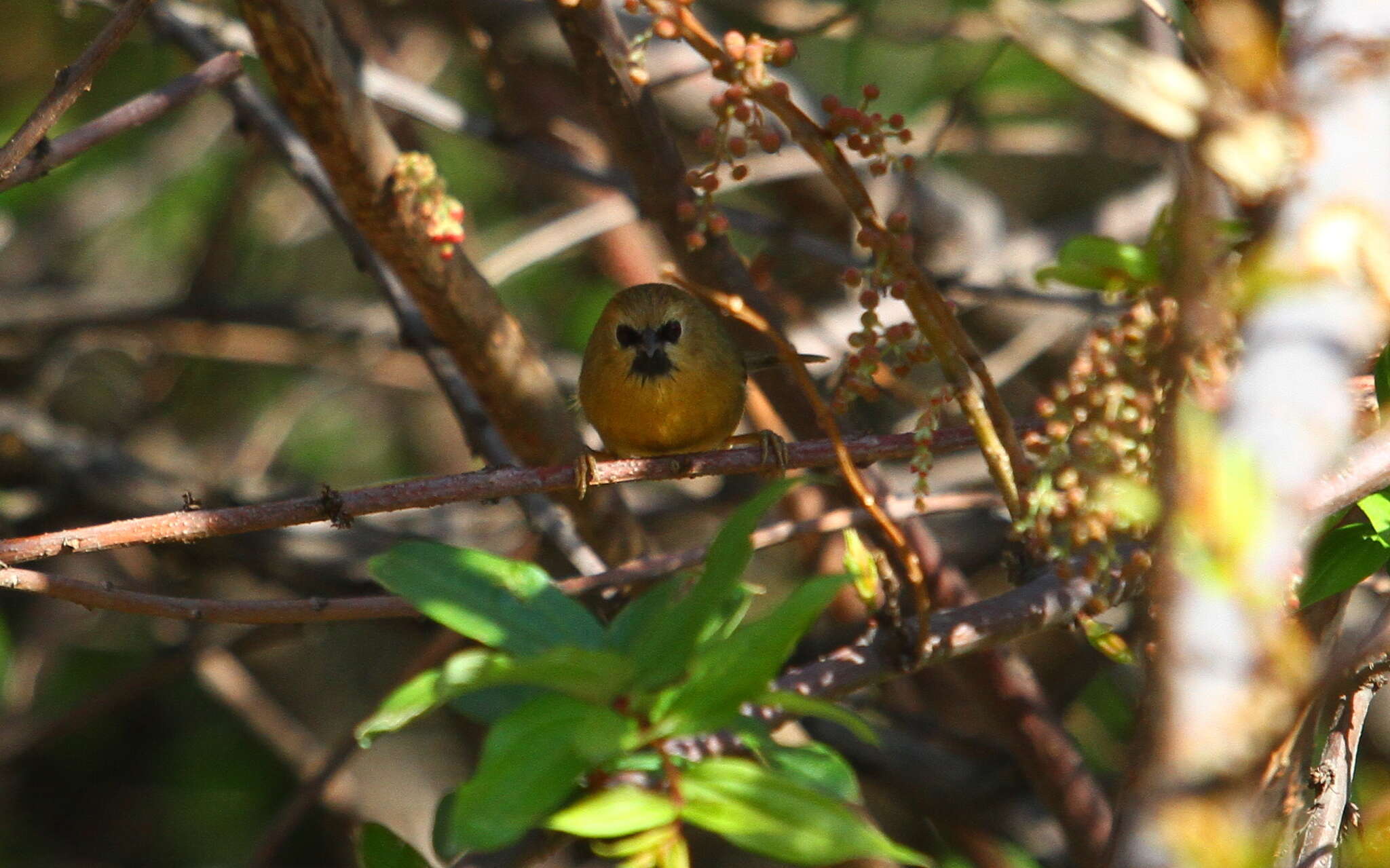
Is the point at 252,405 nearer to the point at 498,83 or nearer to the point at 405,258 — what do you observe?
the point at 498,83

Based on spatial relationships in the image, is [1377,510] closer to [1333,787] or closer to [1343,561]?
[1343,561]

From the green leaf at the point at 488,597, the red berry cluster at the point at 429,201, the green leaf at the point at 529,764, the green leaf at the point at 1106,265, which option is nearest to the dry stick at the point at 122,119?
the red berry cluster at the point at 429,201

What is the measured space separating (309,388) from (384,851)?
3764 millimetres

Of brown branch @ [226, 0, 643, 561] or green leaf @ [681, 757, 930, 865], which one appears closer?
green leaf @ [681, 757, 930, 865]

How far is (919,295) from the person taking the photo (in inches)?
88.4

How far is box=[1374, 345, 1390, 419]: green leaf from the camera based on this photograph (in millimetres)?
2389

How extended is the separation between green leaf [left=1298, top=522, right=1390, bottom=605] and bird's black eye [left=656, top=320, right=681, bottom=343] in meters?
2.09

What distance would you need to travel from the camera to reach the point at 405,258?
9.84 ft

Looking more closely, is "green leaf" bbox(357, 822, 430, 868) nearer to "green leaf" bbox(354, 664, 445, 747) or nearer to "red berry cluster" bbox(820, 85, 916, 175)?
"green leaf" bbox(354, 664, 445, 747)

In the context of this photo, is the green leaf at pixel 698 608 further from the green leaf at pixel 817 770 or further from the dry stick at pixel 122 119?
the dry stick at pixel 122 119

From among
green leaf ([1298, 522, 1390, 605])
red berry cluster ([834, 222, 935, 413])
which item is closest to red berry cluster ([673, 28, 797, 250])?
red berry cluster ([834, 222, 935, 413])

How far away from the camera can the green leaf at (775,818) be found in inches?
58.1

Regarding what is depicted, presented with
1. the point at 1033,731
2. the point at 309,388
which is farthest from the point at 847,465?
the point at 309,388

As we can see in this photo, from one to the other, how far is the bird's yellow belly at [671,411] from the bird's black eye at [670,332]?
0.56ft
